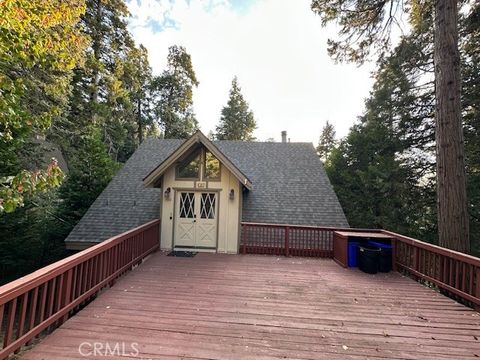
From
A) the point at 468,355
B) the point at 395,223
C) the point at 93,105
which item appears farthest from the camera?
the point at 93,105

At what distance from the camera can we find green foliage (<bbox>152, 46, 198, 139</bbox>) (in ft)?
69.3

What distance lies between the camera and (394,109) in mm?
12227

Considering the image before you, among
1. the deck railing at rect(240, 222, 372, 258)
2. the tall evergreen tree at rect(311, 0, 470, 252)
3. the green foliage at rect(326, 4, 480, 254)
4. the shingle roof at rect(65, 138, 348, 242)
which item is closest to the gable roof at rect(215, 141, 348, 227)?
the shingle roof at rect(65, 138, 348, 242)

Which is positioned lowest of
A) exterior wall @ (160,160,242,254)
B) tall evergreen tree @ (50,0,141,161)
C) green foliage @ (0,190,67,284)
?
green foliage @ (0,190,67,284)

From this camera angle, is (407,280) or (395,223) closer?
(407,280)

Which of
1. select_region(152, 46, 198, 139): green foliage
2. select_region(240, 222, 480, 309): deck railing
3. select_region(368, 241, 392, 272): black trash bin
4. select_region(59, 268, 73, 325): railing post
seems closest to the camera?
select_region(59, 268, 73, 325): railing post

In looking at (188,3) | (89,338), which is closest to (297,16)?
(188,3)

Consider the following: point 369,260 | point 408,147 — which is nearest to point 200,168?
point 369,260

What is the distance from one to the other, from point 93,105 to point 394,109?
1569 cm

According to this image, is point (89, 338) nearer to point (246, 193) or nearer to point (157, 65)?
point (246, 193)

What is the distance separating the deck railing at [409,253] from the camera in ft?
13.4

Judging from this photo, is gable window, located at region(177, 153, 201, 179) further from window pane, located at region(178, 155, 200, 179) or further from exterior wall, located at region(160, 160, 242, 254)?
exterior wall, located at region(160, 160, 242, 254)

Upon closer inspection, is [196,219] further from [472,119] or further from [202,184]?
[472,119]

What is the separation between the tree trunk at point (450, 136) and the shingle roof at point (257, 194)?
3.28 m
